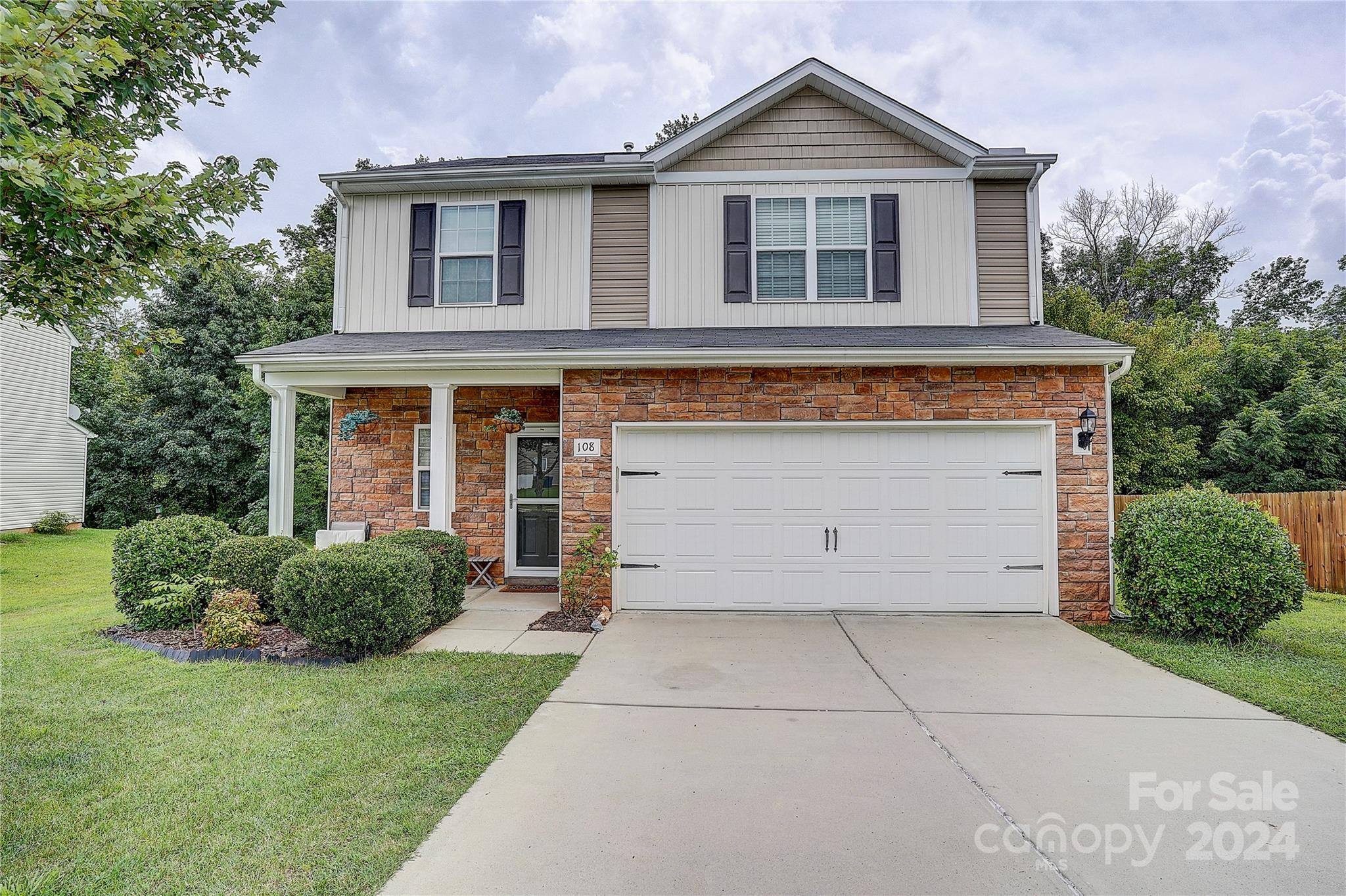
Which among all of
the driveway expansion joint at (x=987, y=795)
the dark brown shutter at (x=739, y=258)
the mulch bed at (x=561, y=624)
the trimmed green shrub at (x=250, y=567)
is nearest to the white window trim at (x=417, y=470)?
the trimmed green shrub at (x=250, y=567)

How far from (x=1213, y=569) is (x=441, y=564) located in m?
7.18

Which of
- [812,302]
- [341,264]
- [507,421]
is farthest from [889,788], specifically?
[341,264]

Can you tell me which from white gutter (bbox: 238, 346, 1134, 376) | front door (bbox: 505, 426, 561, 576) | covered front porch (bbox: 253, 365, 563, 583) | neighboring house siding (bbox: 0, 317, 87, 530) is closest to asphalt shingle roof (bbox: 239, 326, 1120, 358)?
white gutter (bbox: 238, 346, 1134, 376)

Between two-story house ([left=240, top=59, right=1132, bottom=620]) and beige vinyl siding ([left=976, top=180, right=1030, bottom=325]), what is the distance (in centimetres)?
3

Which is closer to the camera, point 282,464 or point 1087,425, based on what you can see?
point 1087,425

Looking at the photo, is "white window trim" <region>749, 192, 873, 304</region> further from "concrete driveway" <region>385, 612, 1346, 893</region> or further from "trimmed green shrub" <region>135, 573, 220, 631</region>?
"trimmed green shrub" <region>135, 573, 220, 631</region>

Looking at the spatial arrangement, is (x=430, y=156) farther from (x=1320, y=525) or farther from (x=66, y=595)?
(x=1320, y=525)

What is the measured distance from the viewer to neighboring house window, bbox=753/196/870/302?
777 centimetres

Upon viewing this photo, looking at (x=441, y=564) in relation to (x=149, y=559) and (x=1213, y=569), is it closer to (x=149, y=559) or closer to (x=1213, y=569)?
(x=149, y=559)

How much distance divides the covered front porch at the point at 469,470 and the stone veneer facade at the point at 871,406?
1.54m

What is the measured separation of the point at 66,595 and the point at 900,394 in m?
11.1

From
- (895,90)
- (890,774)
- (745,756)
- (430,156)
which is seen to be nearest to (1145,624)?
(890,774)

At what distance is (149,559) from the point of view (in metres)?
5.96

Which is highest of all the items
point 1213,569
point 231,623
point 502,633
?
point 1213,569
